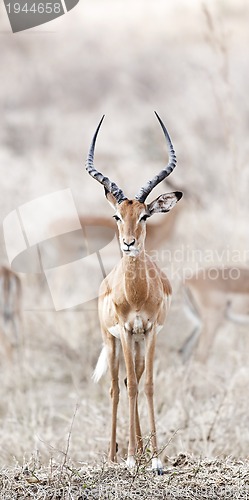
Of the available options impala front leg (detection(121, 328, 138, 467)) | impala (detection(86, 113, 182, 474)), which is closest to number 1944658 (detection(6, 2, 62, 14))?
impala (detection(86, 113, 182, 474))

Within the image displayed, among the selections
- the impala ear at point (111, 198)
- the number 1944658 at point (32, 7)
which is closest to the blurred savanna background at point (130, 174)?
the impala ear at point (111, 198)

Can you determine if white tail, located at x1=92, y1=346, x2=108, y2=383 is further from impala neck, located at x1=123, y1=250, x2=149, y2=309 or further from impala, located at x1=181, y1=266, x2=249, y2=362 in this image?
impala, located at x1=181, y1=266, x2=249, y2=362

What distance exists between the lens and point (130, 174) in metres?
17.5

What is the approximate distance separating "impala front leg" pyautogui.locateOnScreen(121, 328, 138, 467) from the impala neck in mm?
195

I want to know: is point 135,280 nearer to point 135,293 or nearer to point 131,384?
point 135,293

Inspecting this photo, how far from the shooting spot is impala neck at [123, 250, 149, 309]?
4.63 meters

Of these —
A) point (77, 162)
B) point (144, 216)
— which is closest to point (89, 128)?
point (77, 162)

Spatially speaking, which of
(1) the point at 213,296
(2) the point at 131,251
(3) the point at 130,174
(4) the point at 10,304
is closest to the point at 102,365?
(2) the point at 131,251

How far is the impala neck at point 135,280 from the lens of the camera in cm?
463

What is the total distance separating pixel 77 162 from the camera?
18.7m

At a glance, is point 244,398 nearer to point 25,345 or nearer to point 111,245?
point 25,345

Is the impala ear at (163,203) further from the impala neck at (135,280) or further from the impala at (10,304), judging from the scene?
the impala at (10,304)

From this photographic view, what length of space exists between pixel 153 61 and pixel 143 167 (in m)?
7.52

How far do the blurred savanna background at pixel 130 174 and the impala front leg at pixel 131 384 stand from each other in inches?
9.4
